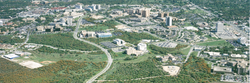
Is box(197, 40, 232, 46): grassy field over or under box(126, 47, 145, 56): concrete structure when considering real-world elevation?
under

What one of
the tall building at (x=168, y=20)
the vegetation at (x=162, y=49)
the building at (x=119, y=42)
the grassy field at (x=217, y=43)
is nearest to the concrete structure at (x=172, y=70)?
the vegetation at (x=162, y=49)

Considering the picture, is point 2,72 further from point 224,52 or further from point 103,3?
point 103,3

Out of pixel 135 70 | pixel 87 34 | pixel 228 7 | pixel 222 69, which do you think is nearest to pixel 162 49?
pixel 135 70

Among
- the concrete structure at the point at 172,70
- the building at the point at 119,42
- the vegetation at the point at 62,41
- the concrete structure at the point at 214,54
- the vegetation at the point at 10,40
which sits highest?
the vegetation at the point at 10,40

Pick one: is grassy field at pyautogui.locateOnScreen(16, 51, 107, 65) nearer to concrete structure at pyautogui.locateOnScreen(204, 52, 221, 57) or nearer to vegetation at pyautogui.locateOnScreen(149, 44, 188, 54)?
vegetation at pyautogui.locateOnScreen(149, 44, 188, 54)

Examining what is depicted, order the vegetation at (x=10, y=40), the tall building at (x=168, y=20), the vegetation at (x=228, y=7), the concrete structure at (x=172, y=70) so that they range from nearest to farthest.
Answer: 1. the concrete structure at (x=172, y=70)
2. the vegetation at (x=10, y=40)
3. the tall building at (x=168, y=20)
4. the vegetation at (x=228, y=7)

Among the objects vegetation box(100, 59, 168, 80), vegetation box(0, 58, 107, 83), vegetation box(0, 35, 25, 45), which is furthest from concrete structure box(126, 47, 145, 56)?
vegetation box(0, 35, 25, 45)

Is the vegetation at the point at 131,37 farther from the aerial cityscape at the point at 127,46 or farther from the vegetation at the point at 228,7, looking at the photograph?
the vegetation at the point at 228,7

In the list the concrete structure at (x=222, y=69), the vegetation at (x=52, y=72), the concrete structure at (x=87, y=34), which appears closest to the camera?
the vegetation at (x=52, y=72)

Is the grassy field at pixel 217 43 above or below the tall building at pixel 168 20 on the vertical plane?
below
